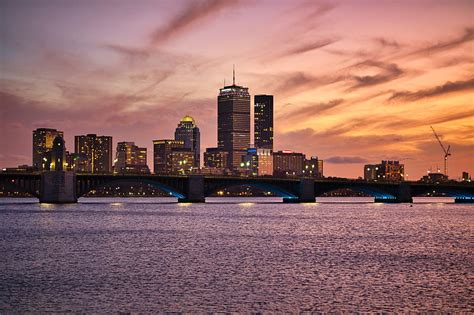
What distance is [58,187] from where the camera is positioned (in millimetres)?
185500

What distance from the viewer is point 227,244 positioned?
250 feet

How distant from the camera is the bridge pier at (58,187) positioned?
18175 cm

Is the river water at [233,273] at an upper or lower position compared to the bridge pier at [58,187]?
lower

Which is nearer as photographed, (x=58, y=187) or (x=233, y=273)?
(x=233, y=273)

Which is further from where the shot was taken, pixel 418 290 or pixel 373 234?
pixel 373 234

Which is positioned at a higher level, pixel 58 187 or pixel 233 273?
pixel 58 187

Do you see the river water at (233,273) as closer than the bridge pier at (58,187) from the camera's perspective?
Yes

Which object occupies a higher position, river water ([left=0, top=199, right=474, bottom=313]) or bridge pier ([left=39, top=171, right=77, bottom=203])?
bridge pier ([left=39, top=171, right=77, bottom=203])

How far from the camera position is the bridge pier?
181750 mm

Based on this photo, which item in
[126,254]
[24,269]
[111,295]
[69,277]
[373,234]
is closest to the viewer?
[111,295]

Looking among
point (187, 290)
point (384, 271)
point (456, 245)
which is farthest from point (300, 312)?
point (456, 245)

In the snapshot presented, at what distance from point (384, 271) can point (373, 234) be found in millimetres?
41648

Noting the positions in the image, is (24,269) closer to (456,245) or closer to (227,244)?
(227,244)

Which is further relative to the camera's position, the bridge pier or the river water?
the bridge pier
